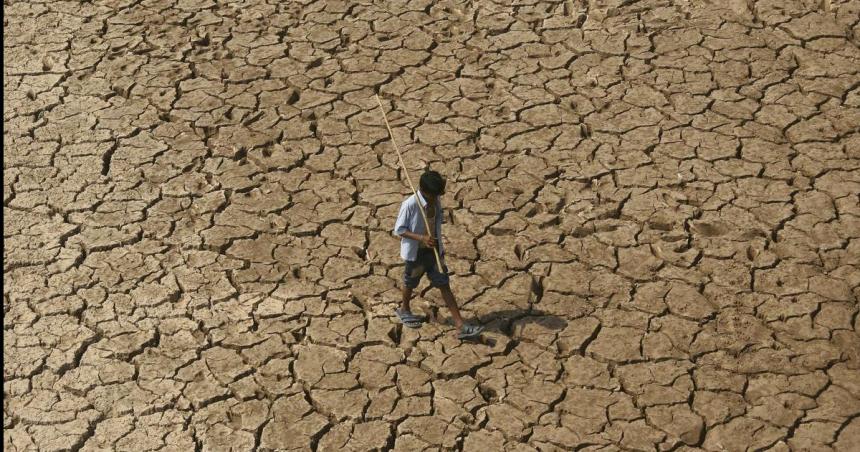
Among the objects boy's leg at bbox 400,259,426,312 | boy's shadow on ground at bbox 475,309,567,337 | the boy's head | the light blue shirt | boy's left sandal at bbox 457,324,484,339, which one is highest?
the boy's head

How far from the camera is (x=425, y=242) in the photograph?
249 inches

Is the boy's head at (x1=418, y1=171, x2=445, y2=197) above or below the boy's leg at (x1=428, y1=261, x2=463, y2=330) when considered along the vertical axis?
above

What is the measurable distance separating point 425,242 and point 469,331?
59 centimetres

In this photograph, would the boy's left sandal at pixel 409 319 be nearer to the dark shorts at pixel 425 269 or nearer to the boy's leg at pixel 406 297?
the boy's leg at pixel 406 297

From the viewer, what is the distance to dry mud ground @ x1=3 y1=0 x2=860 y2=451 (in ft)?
20.3

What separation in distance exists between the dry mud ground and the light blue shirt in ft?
1.64

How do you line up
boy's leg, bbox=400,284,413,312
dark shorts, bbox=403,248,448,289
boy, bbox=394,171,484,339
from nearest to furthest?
boy, bbox=394,171,484,339, dark shorts, bbox=403,248,448,289, boy's leg, bbox=400,284,413,312

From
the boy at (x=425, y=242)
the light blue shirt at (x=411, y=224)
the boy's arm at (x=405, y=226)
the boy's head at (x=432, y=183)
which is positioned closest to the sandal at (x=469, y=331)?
the boy at (x=425, y=242)

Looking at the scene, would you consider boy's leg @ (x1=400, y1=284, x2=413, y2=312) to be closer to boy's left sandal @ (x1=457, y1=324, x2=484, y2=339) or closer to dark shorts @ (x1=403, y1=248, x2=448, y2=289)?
dark shorts @ (x1=403, y1=248, x2=448, y2=289)

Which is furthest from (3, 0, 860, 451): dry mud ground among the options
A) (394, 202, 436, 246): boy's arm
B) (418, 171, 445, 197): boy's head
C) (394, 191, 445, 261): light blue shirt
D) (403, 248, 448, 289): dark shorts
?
(418, 171, 445, 197): boy's head

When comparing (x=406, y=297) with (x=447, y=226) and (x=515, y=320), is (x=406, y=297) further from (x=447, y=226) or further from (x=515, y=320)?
(x=447, y=226)

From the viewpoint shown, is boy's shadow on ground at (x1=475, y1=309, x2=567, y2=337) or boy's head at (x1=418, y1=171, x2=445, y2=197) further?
boy's shadow on ground at (x1=475, y1=309, x2=567, y2=337)

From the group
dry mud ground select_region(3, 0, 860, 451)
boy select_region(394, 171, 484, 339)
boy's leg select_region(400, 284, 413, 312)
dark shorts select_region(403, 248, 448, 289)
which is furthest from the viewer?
boy's leg select_region(400, 284, 413, 312)

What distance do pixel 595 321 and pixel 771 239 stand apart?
1.27 metres
